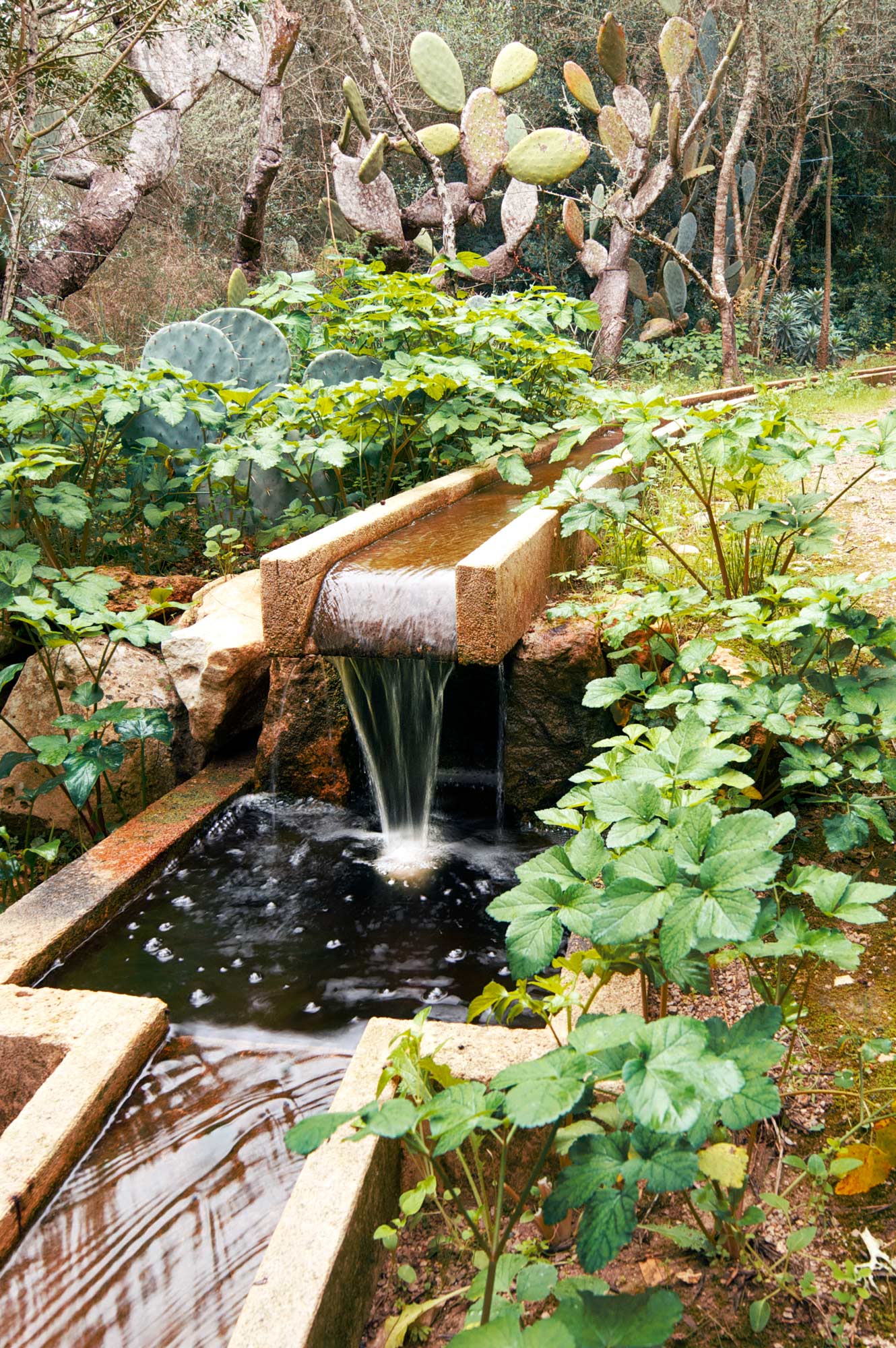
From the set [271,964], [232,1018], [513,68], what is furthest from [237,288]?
[232,1018]

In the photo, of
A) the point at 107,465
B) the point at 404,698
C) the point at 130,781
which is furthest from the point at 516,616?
the point at 107,465

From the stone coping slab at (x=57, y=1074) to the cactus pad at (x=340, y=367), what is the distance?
11.9 ft

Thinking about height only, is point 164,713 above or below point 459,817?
above

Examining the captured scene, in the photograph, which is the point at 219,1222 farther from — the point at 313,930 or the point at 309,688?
the point at 309,688

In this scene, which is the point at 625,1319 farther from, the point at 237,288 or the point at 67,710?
the point at 237,288

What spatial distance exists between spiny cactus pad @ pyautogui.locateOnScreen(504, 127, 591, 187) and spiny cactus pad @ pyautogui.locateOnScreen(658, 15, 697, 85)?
142cm

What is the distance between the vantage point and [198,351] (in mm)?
5117

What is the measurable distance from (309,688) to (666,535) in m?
1.74

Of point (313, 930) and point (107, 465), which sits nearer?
point (313, 930)

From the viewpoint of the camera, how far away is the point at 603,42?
912cm

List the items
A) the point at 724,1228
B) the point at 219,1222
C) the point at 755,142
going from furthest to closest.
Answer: the point at 755,142 → the point at 219,1222 → the point at 724,1228

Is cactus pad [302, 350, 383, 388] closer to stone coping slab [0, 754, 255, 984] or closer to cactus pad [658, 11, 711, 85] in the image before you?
stone coping slab [0, 754, 255, 984]

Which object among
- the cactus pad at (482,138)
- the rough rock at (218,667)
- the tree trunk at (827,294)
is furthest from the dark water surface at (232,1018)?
the tree trunk at (827,294)

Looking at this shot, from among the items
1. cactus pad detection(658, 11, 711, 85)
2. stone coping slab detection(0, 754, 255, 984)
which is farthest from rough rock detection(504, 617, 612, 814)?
cactus pad detection(658, 11, 711, 85)
